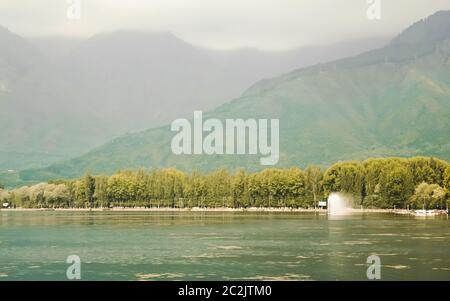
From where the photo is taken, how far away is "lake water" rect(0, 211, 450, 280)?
46.5 metres

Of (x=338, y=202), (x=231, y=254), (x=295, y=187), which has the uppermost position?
(x=295, y=187)

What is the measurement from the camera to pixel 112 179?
646 ft

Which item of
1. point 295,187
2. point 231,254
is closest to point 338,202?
point 295,187

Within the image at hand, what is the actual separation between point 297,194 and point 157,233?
287 feet

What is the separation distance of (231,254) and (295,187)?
359ft

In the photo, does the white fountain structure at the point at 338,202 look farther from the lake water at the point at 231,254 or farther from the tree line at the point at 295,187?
the lake water at the point at 231,254

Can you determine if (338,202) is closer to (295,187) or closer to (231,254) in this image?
(295,187)

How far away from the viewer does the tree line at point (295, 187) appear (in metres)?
146

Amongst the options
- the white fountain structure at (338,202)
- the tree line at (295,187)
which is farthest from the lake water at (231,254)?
the white fountain structure at (338,202)

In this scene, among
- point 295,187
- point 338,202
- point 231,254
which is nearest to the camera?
point 231,254

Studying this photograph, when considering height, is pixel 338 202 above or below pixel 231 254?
above

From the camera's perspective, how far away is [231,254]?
58312 millimetres
